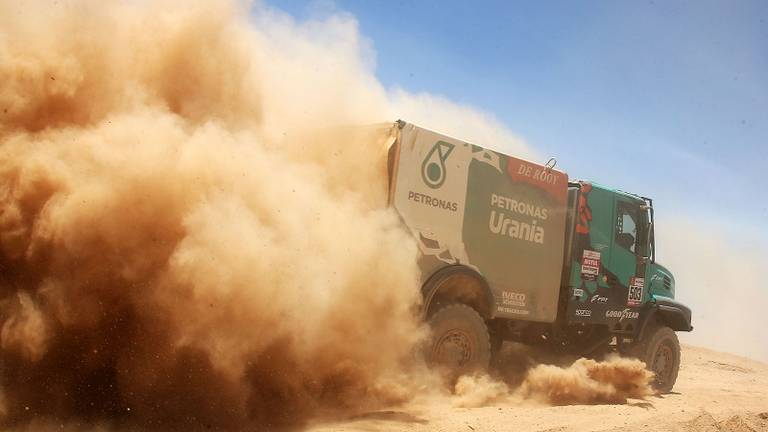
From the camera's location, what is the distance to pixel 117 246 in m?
4.55

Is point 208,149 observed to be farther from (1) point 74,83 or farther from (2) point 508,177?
(2) point 508,177

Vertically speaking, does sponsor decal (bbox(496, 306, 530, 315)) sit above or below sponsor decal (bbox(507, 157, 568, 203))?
below

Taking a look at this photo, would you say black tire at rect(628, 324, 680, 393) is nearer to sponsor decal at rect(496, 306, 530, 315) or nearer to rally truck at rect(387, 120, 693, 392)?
rally truck at rect(387, 120, 693, 392)

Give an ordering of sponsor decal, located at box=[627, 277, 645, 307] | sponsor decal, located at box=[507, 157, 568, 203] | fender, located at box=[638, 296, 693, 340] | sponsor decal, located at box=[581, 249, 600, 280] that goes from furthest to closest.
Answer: fender, located at box=[638, 296, 693, 340] < sponsor decal, located at box=[627, 277, 645, 307] < sponsor decal, located at box=[581, 249, 600, 280] < sponsor decal, located at box=[507, 157, 568, 203]

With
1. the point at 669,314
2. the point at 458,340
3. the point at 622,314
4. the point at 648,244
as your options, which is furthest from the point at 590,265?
the point at 458,340

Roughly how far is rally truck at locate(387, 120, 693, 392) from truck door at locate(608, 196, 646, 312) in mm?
16

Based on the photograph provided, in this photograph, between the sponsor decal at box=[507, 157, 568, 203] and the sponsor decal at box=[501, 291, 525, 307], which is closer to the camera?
the sponsor decal at box=[501, 291, 525, 307]

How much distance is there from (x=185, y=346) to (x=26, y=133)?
190 centimetres

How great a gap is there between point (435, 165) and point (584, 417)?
304cm

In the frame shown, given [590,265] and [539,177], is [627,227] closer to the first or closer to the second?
[590,265]

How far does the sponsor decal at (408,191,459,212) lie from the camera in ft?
21.5

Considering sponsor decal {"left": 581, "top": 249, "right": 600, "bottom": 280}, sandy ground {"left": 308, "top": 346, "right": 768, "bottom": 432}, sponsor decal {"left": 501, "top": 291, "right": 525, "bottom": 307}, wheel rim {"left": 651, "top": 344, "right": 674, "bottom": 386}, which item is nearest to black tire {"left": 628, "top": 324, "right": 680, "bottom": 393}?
wheel rim {"left": 651, "top": 344, "right": 674, "bottom": 386}

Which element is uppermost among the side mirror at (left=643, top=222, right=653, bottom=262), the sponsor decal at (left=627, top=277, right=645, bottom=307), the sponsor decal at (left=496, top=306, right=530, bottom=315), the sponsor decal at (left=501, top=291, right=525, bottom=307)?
the side mirror at (left=643, top=222, right=653, bottom=262)

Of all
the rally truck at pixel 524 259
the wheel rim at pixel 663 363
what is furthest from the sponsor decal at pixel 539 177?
the wheel rim at pixel 663 363
